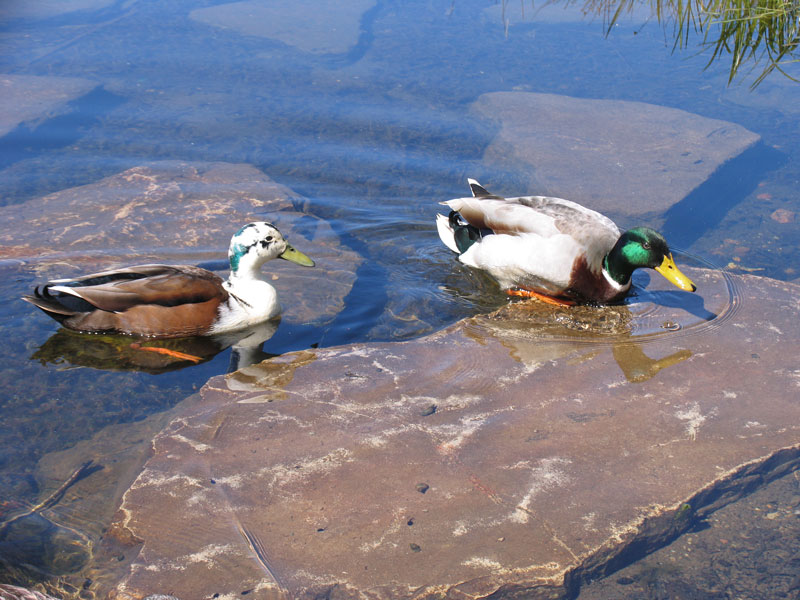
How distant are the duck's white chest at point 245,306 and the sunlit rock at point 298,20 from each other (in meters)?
6.07

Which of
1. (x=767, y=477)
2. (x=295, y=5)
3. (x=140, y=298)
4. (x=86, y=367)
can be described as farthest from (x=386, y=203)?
(x=295, y=5)

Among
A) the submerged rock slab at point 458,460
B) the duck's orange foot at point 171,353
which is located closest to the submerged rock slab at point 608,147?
the submerged rock slab at point 458,460

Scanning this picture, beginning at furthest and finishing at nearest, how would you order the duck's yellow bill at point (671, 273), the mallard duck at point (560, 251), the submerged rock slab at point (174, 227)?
the submerged rock slab at point (174, 227)
the mallard duck at point (560, 251)
the duck's yellow bill at point (671, 273)

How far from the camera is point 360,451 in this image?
11.2ft

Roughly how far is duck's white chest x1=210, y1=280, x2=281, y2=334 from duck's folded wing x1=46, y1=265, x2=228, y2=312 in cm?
12

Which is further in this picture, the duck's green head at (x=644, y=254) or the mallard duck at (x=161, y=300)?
the duck's green head at (x=644, y=254)

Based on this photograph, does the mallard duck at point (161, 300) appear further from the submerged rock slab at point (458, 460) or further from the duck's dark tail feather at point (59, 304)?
the submerged rock slab at point (458, 460)

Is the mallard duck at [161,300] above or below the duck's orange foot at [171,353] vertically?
above

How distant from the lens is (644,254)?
16.4 ft

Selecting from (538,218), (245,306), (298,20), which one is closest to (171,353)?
(245,306)

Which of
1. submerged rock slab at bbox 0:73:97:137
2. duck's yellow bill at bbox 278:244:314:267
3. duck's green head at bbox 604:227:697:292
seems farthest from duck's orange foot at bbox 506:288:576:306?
submerged rock slab at bbox 0:73:97:137

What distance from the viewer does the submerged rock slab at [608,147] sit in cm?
718

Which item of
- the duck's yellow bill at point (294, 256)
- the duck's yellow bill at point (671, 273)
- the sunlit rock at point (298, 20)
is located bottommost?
the duck's yellow bill at point (294, 256)

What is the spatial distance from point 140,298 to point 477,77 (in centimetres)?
630
